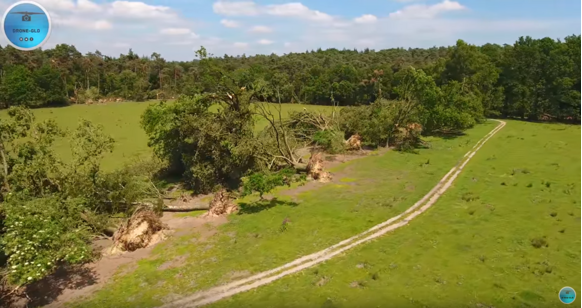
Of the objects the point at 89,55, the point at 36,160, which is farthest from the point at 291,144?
the point at 89,55

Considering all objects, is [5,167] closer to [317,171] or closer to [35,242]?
[35,242]

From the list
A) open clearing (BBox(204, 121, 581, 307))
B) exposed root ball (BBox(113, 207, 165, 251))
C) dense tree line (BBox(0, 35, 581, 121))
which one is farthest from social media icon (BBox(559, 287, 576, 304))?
dense tree line (BBox(0, 35, 581, 121))

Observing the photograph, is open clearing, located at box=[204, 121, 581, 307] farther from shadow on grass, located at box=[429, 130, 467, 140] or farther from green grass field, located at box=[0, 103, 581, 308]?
shadow on grass, located at box=[429, 130, 467, 140]

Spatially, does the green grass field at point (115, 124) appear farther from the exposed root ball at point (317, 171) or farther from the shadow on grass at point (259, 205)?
the shadow on grass at point (259, 205)

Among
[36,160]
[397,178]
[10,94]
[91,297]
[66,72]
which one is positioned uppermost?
[66,72]

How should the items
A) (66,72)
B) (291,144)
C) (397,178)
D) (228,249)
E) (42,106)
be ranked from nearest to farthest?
(228,249) → (397,178) → (291,144) → (42,106) → (66,72)

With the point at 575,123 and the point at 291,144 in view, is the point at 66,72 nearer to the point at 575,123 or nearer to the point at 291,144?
the point at 291,144
